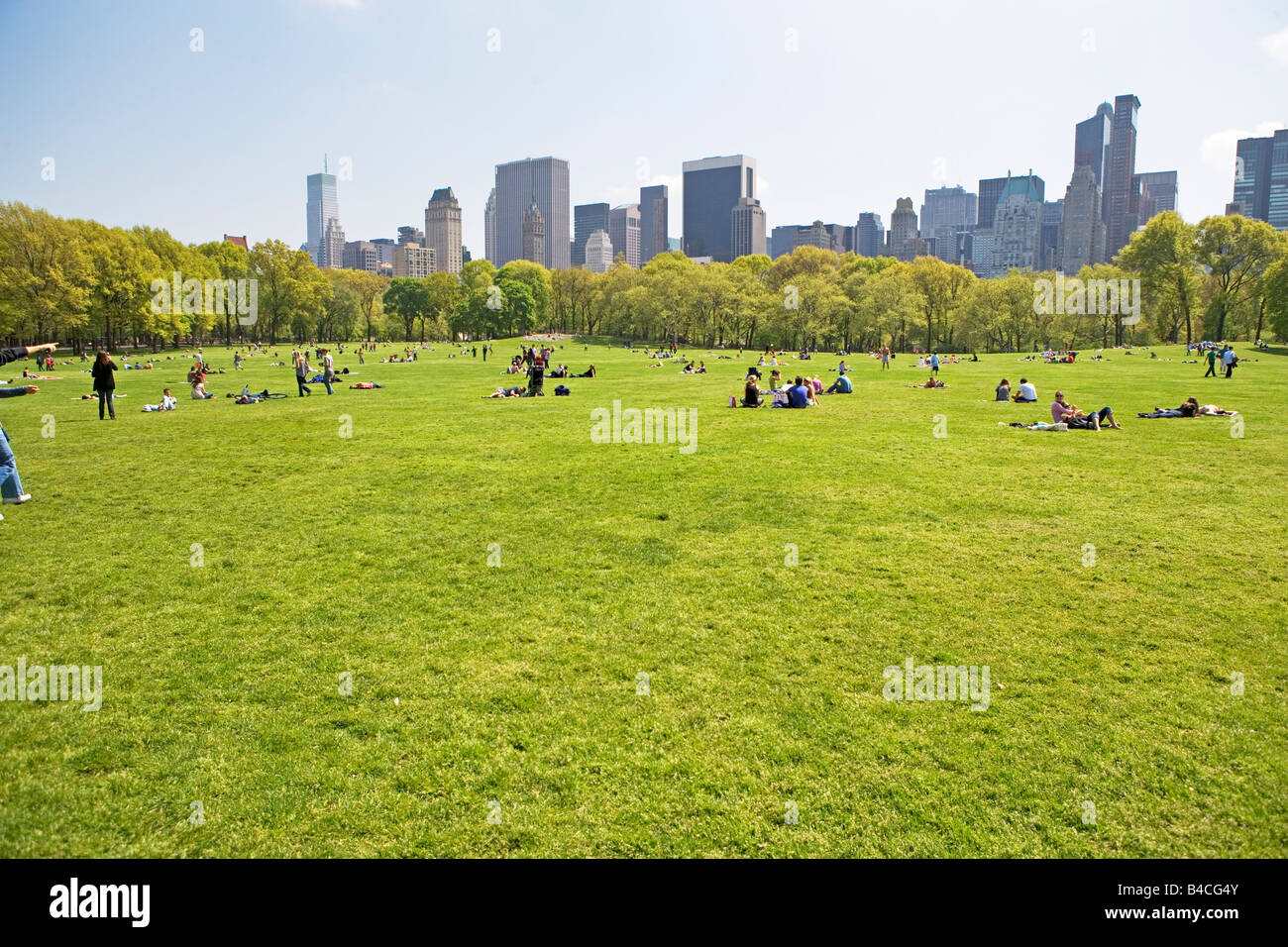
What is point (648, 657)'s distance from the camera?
26.4 ft

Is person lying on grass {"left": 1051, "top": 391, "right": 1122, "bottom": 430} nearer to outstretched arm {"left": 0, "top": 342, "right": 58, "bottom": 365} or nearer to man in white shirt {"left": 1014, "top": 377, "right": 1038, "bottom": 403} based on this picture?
man in white shirt {"left": 1014, "top": 377, "right": 1038, "bottom": 403}

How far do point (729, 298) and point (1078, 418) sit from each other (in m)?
91.7

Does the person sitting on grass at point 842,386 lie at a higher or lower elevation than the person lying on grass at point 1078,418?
higher

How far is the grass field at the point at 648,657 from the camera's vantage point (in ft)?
18.0

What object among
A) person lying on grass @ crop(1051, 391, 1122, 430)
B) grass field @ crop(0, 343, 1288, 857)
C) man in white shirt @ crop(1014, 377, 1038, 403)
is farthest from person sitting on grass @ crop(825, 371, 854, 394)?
grass field @ crop(0, 343, 1288, 857)

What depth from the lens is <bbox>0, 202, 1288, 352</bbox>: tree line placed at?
80062 mm

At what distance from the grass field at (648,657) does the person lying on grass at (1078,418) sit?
5.92m

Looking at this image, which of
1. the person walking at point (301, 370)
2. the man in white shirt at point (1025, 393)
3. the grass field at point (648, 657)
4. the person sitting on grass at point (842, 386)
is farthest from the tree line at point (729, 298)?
the grass field at point (648, 657)

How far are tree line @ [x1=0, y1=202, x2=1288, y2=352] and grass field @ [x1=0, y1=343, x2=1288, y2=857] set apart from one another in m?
80.5

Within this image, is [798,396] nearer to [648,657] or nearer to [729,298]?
[648,657]

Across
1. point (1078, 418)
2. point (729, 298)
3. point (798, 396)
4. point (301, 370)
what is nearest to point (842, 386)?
point (798, 396)

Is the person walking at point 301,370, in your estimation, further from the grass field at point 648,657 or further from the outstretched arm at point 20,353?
the outstretched arm at point 20,353

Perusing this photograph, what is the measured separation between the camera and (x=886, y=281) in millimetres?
105438

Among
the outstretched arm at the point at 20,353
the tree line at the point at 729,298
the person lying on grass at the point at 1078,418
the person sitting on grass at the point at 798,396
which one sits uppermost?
the tree line at the point at 729,298
